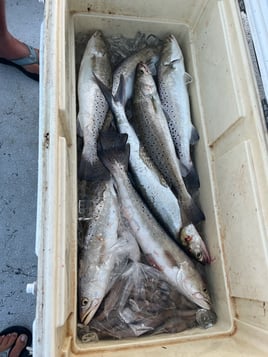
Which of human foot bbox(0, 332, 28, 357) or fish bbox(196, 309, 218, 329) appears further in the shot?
human foot bbox(0, 332, 28, 357)

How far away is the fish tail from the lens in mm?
1181

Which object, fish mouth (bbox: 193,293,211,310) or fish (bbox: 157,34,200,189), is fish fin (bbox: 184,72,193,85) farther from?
fish mouth (bbox: 193,293,211,310)

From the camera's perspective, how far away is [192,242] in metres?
1.18

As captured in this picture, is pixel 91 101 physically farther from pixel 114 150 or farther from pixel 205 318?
pixel 205 318

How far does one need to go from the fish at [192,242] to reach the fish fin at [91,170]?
12.6 inches

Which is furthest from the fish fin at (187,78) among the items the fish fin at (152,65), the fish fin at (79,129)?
the fish fin at (79,129)

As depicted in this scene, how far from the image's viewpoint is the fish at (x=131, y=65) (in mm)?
1361

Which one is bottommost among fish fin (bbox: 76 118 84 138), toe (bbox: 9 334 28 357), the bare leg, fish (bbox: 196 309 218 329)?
toe (bbox: 9 334 28 357)

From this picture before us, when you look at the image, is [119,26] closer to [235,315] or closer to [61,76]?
[61,76]

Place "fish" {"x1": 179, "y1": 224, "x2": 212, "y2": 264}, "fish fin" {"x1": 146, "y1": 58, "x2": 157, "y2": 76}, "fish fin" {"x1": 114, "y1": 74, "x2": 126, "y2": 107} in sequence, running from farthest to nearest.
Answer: "fish fin" {"x1": 146, "y1": 58, "x2": 157, "y2": 76} → "fish fin" {"x1": 114, "y1": 74, "x2": 126, "y2": 107} → "fish" {"x1": 179, "y1": 224, "x2": 212, "y2": 264}

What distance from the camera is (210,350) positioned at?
96cm

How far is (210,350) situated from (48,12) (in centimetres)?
104

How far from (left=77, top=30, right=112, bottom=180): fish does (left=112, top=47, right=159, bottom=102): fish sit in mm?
30

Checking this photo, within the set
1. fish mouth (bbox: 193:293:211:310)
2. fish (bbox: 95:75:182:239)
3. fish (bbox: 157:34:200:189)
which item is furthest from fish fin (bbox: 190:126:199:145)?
fish mouth (bbox: 193:293:211:310)
